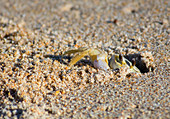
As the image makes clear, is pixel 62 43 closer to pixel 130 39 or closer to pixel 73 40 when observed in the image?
pixel 73 40

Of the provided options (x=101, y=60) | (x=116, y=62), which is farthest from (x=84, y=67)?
(x=116, y=62)

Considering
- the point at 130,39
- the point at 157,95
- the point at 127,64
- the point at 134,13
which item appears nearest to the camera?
the point at 157,95

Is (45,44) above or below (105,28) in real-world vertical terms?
below

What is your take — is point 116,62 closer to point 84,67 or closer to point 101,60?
point 101,60

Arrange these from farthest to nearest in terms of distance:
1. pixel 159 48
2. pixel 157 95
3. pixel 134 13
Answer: pixel 134 13, pixel 159 48, pixel 157 95

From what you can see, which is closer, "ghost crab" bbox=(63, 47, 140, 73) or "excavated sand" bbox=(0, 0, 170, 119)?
"excavated sand" bbox=(0, 0, 170, 119)

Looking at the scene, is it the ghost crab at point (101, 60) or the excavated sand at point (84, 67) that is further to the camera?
the ghost crab at point (101, 60)

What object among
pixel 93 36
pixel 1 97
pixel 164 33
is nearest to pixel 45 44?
pixel 93 36

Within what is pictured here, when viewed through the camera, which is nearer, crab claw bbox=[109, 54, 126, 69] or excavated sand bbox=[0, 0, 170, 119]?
excavated sand bbox=[0, 0, 170, 119]
